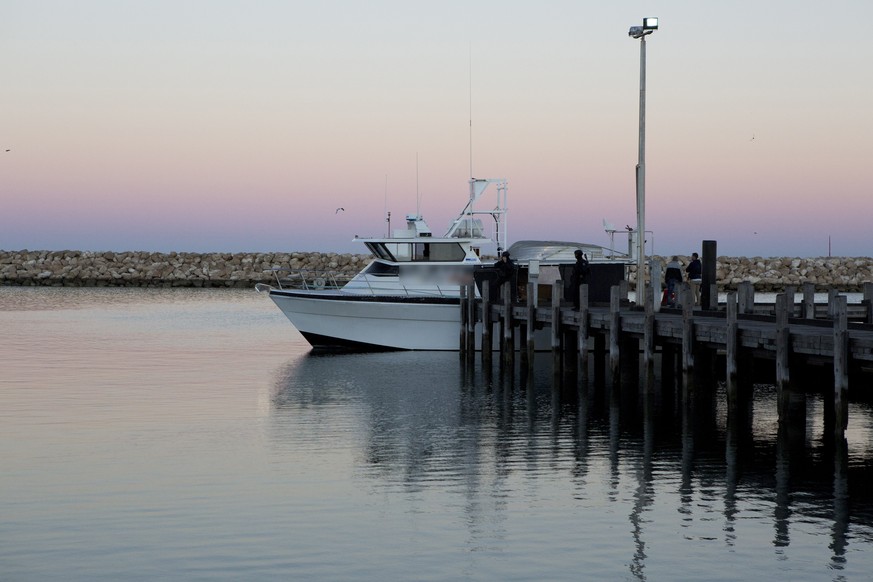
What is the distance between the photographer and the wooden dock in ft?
53.2

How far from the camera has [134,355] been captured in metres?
31.8

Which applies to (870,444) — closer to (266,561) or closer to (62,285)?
(266,561)

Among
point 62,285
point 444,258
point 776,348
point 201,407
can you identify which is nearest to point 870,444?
point 776,348

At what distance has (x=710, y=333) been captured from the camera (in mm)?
19203

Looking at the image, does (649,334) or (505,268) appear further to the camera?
(505,268)

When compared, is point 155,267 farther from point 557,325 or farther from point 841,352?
point 841,352

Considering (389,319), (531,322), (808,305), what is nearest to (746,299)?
(808,305)

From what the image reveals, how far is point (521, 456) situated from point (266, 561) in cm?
603

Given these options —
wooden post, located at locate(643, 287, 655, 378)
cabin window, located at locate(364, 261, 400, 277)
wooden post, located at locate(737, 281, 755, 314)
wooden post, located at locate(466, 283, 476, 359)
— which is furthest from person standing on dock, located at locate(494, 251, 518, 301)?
wooden post, located at locate(643, 287, 655, 378)

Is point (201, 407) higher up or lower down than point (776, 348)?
lower down

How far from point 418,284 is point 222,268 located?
209 ft

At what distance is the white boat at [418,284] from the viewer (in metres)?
30.3

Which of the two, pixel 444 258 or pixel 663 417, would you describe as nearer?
pixel 663 417

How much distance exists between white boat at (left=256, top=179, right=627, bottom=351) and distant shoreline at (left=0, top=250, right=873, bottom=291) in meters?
54.4
